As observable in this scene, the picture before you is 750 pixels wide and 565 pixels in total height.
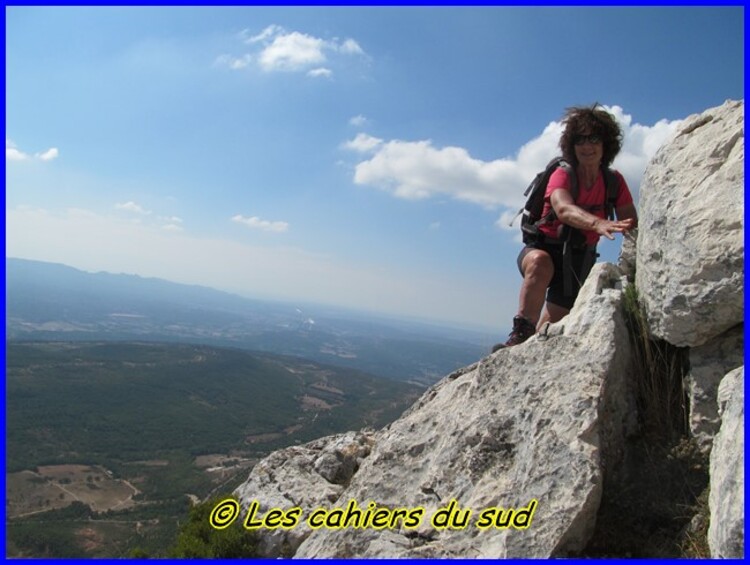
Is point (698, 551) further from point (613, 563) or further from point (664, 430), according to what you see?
point (664, 430)

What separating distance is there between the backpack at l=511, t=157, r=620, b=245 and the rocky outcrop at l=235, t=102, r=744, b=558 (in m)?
0.94

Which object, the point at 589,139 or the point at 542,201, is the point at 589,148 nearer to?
the point at 589,139

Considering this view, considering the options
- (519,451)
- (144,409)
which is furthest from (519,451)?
(144,409)

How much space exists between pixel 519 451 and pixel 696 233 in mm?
3097

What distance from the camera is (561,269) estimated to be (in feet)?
27.2

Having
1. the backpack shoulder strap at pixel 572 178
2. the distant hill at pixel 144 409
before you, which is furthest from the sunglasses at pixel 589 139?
the distant hill at pixel 144 409

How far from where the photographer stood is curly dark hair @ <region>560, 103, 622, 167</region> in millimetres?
7742

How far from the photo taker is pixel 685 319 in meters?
5.44

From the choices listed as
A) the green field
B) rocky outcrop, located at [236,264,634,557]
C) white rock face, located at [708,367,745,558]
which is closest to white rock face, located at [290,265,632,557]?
rocky outcrop, located at [236,264,634,557]

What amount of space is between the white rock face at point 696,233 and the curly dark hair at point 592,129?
4.37 feet

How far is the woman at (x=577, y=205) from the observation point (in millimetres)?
7672

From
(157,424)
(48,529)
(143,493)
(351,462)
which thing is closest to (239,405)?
(157,424)

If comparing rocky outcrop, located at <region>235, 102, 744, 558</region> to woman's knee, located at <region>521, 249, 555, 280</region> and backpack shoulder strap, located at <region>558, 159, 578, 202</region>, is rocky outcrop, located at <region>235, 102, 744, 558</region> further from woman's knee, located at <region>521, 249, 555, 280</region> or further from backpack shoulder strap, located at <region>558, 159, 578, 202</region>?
backpack shoulder strap, located at <region>558, 159, 578, 202</region>

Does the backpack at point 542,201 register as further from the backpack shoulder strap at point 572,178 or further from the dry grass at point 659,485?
the dry grass at point 659,485
